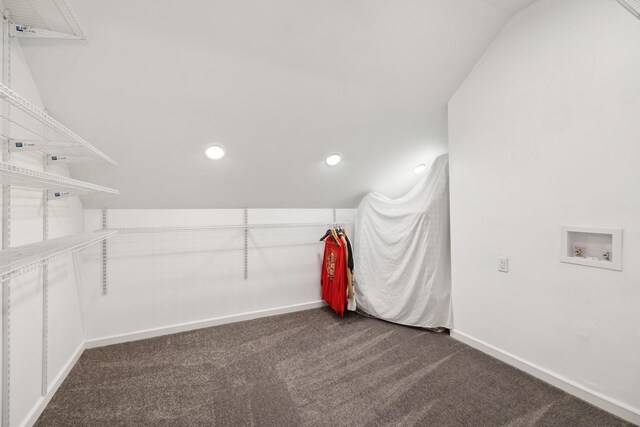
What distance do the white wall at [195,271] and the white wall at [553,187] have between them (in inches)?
65.9

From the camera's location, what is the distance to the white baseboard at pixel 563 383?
1.48m

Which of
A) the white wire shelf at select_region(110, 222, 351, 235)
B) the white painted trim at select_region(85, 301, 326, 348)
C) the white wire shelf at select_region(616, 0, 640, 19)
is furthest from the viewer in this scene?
the white wire shelf at select_region(110, 222, 351, 235)

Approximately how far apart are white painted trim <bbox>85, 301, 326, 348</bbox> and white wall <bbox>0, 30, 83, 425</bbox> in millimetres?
341

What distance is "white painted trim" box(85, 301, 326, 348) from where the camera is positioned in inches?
93.5

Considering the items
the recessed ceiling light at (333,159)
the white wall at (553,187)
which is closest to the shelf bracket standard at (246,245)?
the recessed ceiling light at (333,159)

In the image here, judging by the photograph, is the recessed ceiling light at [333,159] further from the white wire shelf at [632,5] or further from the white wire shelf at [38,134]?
the white wire shelf at [632,5]

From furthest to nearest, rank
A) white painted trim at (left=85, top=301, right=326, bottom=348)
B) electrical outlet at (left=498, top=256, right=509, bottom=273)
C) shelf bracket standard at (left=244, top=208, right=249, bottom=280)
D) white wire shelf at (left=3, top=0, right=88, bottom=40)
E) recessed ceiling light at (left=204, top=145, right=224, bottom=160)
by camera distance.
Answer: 1. shelf bracket standard at (left=244, top=208, right=249, bottom=280)
2. white painted trim at (left=85, top=301, right=326, bottom=348)
3. recessed ceiling light at (left=204, top=145, right=224, bottom=160)
4. electrical outlet at (left=498, top=256, right=509, bottom=273)
5. white wire shelf at (left=3, top=0, right=88, bottom=40)

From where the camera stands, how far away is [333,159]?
264 centimetres

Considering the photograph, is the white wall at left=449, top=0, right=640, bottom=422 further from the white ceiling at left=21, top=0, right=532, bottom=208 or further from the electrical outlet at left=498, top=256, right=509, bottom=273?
the white ceiling at left=21, top=0, right=532, bottom=208

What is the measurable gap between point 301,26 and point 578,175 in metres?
1.86

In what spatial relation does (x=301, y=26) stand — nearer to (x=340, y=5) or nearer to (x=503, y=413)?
(x=340, y=5)

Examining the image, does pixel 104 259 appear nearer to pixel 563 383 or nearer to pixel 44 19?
pixel 44 19

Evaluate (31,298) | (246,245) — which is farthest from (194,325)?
(31,298)

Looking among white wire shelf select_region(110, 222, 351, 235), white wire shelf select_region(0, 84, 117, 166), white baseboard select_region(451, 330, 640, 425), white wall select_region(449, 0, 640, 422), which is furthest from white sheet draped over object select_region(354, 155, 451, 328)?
white wire shelf select_region(0, 84, 117, 166)
